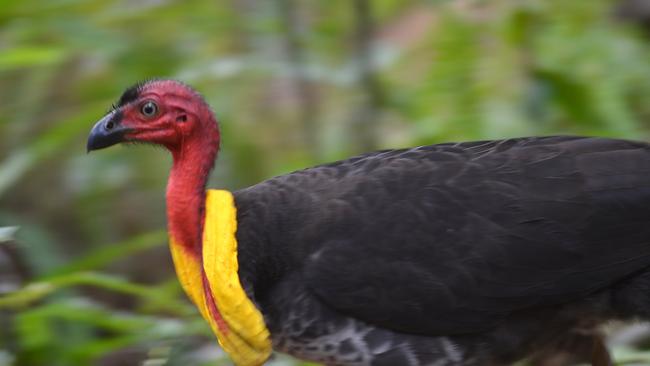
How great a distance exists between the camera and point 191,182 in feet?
12.3

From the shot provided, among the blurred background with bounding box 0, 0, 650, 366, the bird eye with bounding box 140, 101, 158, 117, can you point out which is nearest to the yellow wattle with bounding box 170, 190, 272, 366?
the bird eye with bounding box 140, 101, 158, 117

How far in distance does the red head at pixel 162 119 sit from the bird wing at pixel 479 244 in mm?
377

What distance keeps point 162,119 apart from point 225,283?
0.52 m

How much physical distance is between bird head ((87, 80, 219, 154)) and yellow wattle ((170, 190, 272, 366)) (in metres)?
0.19

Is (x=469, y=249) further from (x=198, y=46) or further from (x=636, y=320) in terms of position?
(x=198, y=46)

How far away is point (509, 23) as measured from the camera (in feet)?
18.0

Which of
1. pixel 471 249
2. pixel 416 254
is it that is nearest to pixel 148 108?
pixel 416 254

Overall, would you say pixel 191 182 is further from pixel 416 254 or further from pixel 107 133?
pixel 416 254

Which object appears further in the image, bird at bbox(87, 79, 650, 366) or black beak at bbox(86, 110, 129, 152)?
black beak at bbox(86, 110, 129, 152)

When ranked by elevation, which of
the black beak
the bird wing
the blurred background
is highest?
the blurred background

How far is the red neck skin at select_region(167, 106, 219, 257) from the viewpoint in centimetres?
373

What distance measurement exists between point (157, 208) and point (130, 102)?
197cm

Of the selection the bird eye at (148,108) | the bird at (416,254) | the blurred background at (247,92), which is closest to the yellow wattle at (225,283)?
the bird at (416,254)

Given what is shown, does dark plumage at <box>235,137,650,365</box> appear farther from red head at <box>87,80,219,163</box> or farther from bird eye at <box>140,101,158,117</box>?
bird eye at <box>140,101,158,117</box>
